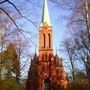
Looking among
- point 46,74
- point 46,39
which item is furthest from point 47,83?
point 46,39

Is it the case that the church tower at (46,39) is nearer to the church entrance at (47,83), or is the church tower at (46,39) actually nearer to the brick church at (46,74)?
the brick church at (46,74)

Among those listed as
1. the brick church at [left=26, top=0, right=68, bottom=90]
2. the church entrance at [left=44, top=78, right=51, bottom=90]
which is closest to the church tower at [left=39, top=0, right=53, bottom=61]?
the brick church at [left=26, top=0, right=68, bottom=90]

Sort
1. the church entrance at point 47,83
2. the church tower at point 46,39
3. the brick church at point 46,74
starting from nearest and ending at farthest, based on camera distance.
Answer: the brick church at point 46,74, the church entrance at point 47,83, the church tower at point 46,39

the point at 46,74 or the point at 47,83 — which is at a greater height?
the point at 46,74

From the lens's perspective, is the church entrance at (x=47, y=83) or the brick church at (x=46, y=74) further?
the church entrance at (x=47, y=83)

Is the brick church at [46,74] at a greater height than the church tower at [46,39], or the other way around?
the church tower at [46,39]

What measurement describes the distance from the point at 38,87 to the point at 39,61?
17.1 feet

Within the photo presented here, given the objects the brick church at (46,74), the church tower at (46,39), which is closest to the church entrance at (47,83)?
the brick church at (46,74)

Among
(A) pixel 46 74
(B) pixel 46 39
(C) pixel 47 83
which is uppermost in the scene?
(B) pixel 46 39

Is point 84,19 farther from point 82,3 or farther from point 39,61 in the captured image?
point 39,61

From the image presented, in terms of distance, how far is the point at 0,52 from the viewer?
32.2 meters

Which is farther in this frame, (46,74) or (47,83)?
(47,83)

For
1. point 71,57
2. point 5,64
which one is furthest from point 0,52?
point 71,57

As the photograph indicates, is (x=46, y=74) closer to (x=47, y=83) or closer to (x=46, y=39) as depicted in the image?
(x=47, y=83)
